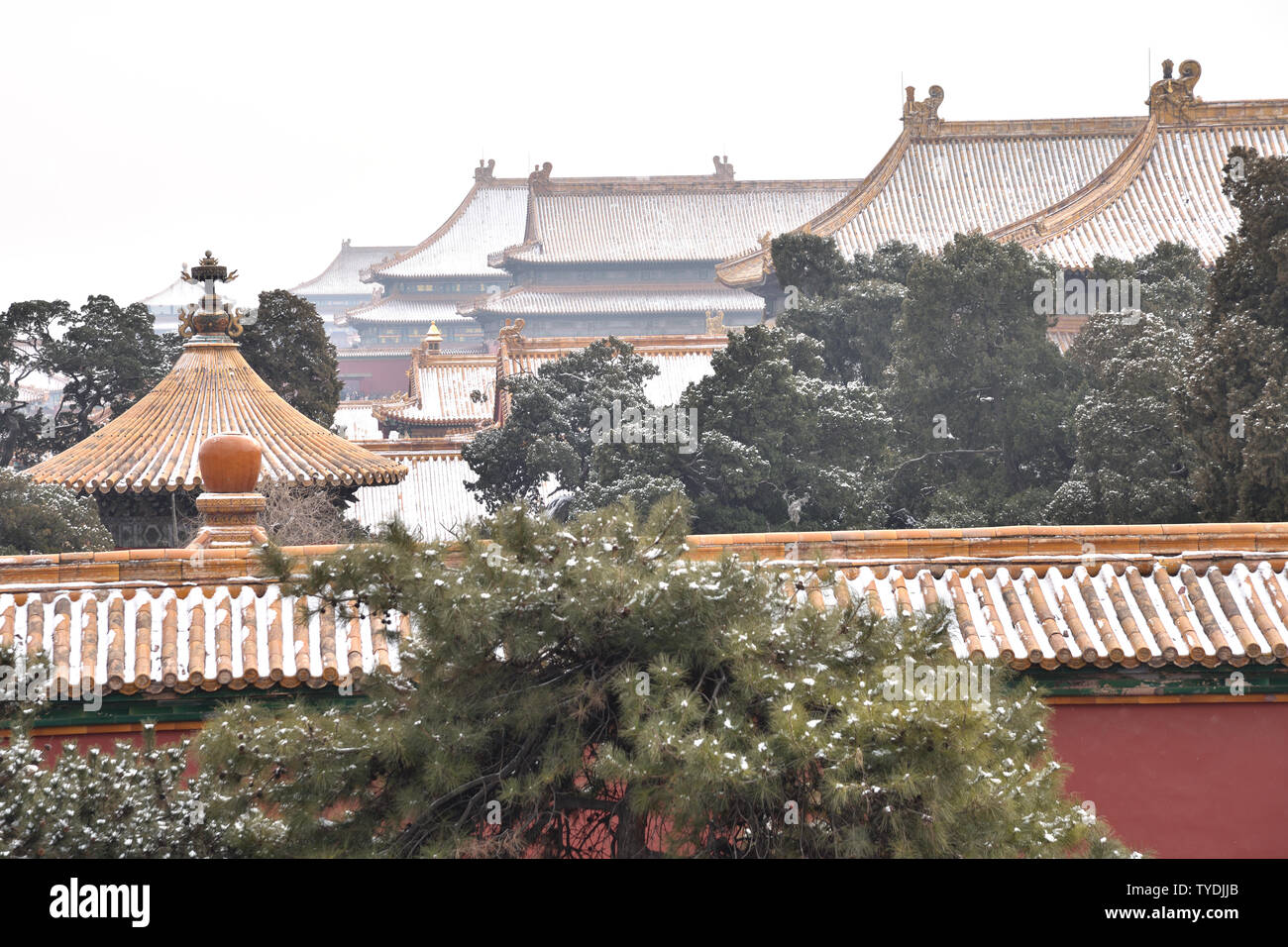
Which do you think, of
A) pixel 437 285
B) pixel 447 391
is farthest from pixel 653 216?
pixel 447 391

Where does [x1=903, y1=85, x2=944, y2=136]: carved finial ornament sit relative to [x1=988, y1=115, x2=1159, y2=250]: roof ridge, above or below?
above

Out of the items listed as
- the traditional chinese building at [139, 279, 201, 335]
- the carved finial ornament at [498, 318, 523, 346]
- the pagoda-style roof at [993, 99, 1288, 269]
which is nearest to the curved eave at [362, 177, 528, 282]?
the traditional chinese building at [139, 279, 201, 335]

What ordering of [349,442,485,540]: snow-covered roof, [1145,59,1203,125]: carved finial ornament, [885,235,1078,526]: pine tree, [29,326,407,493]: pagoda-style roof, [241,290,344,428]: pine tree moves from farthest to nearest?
[1145,59,1203,125]: carved finial ornament < [349,442,485,540]: snow-covered roof < [241,290,344,428]: pine tree < [885,235,1078,526]: pine tree < [29,326,407,493]: pagoda-style roof

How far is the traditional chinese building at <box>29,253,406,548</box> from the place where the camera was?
11633 mm

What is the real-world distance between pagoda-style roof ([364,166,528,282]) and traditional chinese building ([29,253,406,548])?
3061 centimetres

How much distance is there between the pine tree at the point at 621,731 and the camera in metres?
3.91

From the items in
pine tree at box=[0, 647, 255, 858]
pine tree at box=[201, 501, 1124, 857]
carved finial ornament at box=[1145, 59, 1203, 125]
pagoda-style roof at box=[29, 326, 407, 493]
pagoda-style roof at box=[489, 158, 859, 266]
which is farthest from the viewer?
pagoda-style roof at box=[489, 158, 859, 266]

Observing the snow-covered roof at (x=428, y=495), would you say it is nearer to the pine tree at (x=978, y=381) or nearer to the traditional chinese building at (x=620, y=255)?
the pine tree at (x=978, y=381)

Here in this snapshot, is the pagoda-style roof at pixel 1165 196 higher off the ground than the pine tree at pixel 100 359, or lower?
higher

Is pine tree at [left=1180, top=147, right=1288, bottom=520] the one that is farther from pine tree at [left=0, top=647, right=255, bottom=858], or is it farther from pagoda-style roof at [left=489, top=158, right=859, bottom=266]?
pagoda-style roof at [left=489, top=158, right=859, bottom=266]

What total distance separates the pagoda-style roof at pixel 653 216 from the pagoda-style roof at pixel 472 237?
526cm

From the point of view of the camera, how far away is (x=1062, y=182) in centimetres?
2734

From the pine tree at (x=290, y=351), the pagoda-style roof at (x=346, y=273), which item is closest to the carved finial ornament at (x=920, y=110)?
the pine tree at (x=290, y=351)
